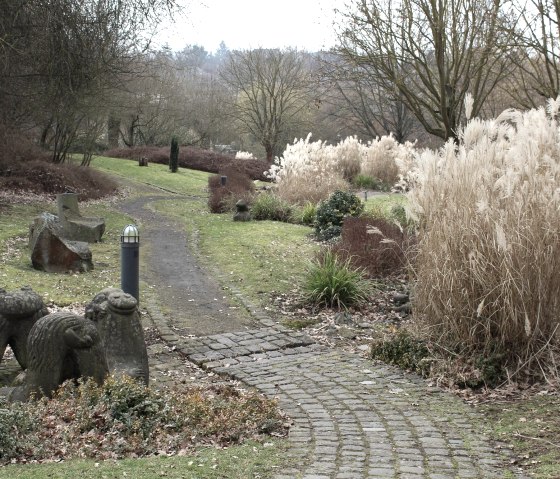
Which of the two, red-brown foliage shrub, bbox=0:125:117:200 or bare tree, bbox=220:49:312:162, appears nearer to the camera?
red-brown foliage shrub, bbox=0:125:117:200

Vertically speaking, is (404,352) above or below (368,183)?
below

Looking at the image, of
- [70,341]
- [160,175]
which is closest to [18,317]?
[70,341]

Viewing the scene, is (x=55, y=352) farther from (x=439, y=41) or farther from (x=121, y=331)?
(x=439, y=41)

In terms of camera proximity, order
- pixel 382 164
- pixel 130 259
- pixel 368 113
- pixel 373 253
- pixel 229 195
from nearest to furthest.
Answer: pixel 130 259 → pixel 373 253 → pixel 229 195 → pixel 382 164 → pixel 368 113

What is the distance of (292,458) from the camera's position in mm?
4391

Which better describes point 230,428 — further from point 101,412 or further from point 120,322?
point 120,322

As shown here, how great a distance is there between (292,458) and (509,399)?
2.14 m

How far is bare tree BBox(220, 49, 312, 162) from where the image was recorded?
41.5m

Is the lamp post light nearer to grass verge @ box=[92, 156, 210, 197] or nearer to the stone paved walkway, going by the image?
the stone paved walkway

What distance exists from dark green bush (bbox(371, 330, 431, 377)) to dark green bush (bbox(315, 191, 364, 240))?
7.18m

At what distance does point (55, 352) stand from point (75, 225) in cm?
854

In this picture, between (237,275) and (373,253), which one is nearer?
(373,253)

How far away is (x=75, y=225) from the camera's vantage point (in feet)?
43.6

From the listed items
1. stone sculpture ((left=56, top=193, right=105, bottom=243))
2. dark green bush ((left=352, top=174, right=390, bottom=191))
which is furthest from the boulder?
dark green bush ((left=352, top=174, right=390, bottom=191))
